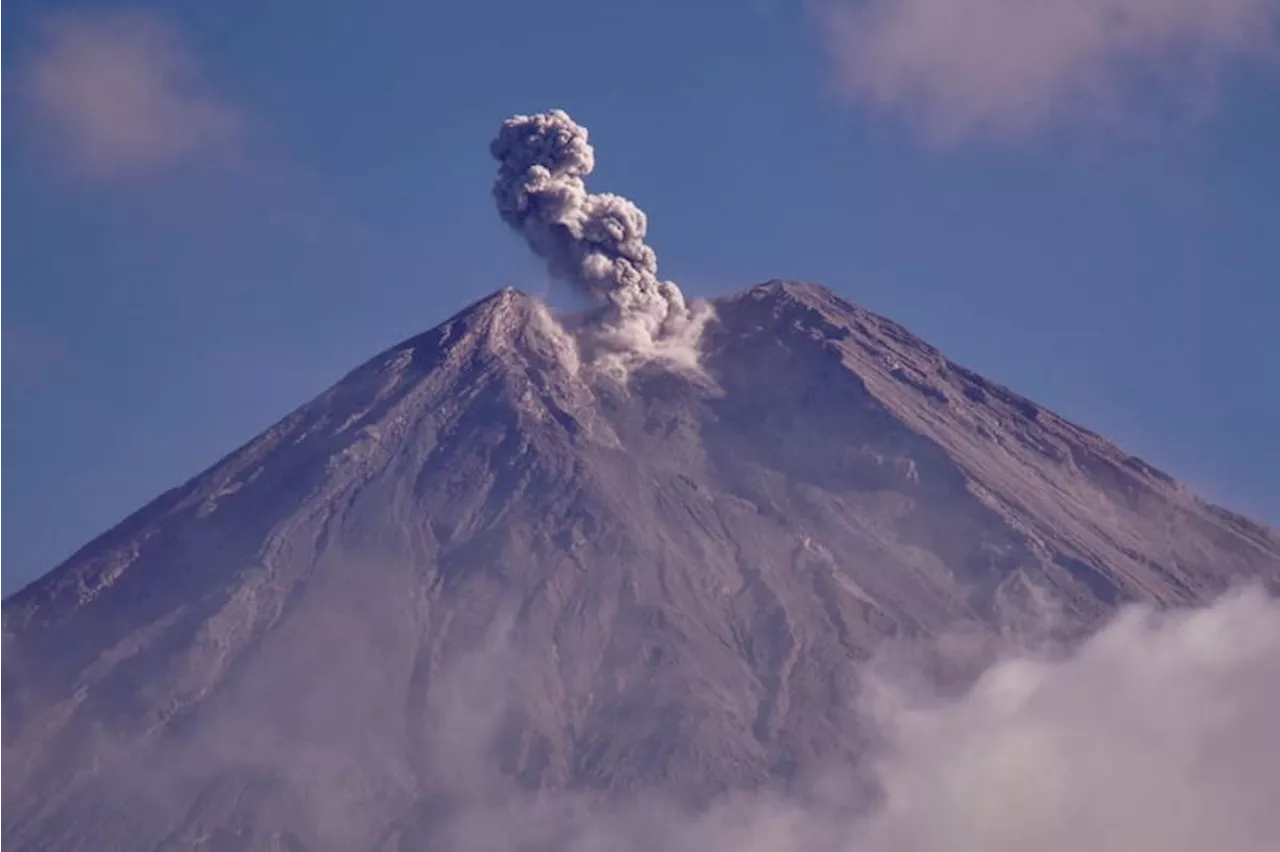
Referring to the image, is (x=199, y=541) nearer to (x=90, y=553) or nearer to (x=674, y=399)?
(x=90, y=553)

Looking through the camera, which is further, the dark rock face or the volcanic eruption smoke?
the volcanic eruption smoke

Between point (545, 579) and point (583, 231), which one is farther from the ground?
point (583, 231)

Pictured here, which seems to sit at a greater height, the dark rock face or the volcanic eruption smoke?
the volcanic eruption smoke

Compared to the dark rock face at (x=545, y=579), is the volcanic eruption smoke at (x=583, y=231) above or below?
above

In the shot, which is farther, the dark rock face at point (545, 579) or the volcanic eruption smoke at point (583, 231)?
the volcanic eruption smoke at point (583, 231)

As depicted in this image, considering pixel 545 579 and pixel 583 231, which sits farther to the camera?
pixel 583 231
